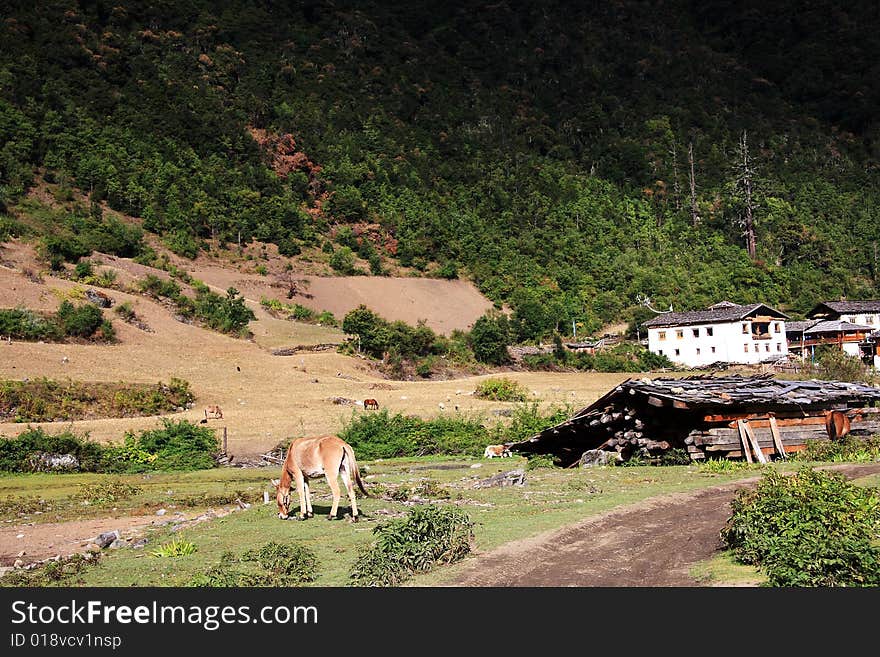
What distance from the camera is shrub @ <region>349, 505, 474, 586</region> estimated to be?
30.7ft

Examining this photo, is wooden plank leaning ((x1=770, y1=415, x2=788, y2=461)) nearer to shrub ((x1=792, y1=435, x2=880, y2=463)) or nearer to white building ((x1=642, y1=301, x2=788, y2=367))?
shrub ((x1=792, y1=435, x2=880, y2=463))

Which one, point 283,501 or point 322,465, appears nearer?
point 322,465

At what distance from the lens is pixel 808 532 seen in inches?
349

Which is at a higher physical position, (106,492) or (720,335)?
(720,335)

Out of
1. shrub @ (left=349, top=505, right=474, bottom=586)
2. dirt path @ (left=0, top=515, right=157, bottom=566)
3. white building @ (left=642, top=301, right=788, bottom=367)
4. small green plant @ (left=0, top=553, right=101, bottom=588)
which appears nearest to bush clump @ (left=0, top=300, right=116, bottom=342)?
dirt path @ (left=0, top=515, right=157, bottom=566)

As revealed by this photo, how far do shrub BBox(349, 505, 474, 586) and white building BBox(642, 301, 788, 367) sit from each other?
56.9m

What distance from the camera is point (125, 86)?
113562 mm

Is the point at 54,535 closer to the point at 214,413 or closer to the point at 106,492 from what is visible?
the point at 106,492

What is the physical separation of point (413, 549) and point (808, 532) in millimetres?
4450

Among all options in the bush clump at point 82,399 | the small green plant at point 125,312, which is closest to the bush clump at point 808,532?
the bush clump at point 82,399

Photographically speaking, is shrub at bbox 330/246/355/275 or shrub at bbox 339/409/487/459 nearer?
shrub at bbox 339/409/487/459

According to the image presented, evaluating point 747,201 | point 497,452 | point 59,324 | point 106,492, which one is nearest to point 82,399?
point 59,324

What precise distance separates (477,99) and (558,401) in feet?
396

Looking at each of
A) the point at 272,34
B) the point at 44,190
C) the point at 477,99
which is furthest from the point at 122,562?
the point at 272,34
